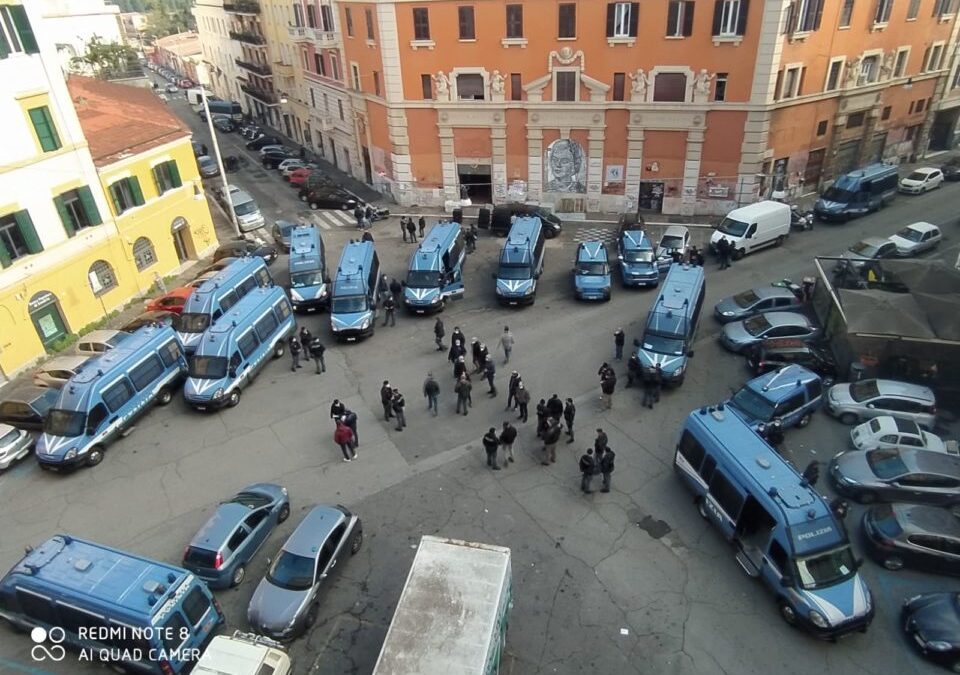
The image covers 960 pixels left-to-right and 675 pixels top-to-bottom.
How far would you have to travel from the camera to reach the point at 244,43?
65.5 m

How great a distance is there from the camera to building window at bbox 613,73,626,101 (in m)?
35.2

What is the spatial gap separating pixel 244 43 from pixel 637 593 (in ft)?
225

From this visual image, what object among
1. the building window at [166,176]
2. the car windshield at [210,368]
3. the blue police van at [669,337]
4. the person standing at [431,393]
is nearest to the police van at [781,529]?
the blue police van at [669,337]

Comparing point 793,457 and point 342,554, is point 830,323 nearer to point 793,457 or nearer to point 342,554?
point 793,457

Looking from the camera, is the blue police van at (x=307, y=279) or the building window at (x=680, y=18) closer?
the blue police van at (x=307, y=279)

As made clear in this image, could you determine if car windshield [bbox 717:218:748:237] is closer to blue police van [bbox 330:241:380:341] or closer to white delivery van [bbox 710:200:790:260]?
white delivery van [bbox 710:200:790:260]

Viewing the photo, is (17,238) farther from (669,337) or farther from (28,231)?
(669,337)

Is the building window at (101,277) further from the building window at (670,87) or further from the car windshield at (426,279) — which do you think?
the building window at (670,87)

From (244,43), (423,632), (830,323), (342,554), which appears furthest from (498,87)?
(244,43)

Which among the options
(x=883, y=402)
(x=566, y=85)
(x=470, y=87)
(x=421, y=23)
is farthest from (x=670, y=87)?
(x=883, y=402)

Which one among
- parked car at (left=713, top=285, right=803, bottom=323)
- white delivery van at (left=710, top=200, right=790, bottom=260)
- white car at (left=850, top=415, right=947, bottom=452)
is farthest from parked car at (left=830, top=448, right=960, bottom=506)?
Result: white delivery van at (left=710, top=200, right=790, bottom=260)

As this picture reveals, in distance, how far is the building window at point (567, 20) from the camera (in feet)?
112

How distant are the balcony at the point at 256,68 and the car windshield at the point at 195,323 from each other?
144 ft

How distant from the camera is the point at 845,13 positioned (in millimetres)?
35188
